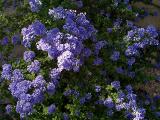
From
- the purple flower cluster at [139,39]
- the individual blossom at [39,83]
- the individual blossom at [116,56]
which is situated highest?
the purple flower cluster at [139,39]


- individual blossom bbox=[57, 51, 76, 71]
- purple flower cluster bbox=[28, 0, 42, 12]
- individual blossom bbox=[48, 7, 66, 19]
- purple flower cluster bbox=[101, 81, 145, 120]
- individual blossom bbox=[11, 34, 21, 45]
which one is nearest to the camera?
individual blossom bbox=[57, 51, 76, 71]

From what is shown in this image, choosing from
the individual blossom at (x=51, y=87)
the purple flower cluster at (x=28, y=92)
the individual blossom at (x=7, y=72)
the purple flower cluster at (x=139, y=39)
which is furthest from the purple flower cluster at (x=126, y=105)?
the individual blossom at (x=7, y=72)

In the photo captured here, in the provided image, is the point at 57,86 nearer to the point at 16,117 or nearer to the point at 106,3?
the point at 16,117

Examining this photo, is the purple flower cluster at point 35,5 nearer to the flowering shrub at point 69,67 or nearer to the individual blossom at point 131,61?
the flowering shrub at point 69,67

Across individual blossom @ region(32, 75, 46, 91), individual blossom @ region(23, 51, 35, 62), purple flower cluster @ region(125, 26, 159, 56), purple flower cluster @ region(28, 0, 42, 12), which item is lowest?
individual blossom @ region(32, 75, 46, 91)

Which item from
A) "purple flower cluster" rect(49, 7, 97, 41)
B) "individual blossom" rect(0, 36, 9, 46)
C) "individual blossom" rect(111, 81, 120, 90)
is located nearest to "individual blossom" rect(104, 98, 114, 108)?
"individual blossom" rect(111, 81, 120, 90)

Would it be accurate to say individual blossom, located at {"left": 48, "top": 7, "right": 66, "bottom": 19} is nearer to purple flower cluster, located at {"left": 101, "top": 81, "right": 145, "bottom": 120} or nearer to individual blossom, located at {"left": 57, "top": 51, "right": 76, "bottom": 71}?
individual blossom, located at {"left": 57, "top": 51, "right": 76, "bottom": 71}

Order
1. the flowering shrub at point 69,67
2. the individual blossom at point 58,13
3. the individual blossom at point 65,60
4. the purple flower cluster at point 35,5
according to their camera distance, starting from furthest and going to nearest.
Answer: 1. the purple flower cluster at point 35,5
2. the individual blossom at point 58,13
3. the flowering shrub at point 69,67
4. the individual blossom at point 65,60

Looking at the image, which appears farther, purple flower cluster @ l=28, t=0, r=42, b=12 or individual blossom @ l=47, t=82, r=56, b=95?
purple flower cluster @ l=28, t=0, r=42, b=12

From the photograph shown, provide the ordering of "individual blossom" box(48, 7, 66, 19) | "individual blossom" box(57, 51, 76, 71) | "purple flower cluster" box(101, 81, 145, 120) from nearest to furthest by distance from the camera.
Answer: "individual blossom" box(57, 51, 76, 71)
"purple flower cluster" box(101, 81, 145, 120)
"individual blossom" box(48, 7, 66, 19)

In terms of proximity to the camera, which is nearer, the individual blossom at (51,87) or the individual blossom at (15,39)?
the individual blossom at (51,87)
